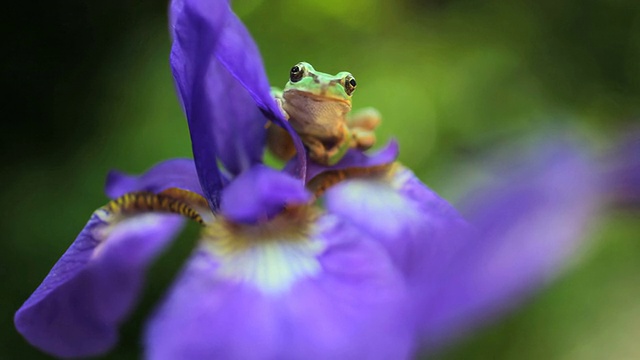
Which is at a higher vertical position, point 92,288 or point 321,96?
point 321,96

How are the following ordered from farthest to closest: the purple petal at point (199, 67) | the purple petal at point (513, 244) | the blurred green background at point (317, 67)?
1. the blurred green background at point (317, 67)
2. the purple petal at point (199, 67)
3. the purple petal at point (513, 244)

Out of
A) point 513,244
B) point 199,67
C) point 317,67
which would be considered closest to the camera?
point 513,244

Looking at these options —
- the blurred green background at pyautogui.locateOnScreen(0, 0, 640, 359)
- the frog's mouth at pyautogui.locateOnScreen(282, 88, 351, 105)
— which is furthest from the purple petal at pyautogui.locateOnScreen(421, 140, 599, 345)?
the blurred green background at pyautogui.locateOnScreen(0, 0, 640, 359)

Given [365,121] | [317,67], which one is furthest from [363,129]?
[317,67]

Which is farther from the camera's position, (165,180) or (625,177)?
(165,180)

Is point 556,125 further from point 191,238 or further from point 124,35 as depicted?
point 124,35

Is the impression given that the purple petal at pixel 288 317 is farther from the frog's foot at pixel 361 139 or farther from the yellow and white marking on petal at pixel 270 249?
the frog's foot at pixel 361 139

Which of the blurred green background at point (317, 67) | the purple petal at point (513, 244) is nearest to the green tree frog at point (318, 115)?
the purple petal at point (513, 244)

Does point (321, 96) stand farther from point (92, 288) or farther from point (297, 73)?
point (92, 288)
